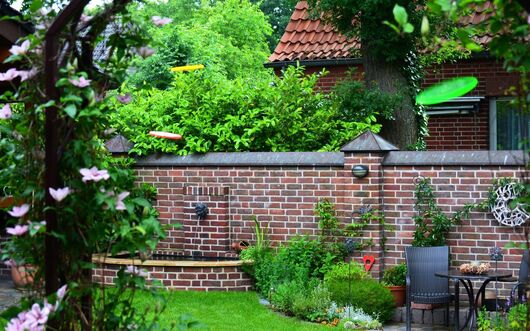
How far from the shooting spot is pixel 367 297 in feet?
33.2

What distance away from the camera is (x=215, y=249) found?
12.6 m

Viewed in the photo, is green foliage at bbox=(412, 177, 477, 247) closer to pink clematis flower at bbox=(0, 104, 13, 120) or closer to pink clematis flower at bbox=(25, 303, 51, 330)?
pink clematis flower at bbox=(0, 104, 13, 120)

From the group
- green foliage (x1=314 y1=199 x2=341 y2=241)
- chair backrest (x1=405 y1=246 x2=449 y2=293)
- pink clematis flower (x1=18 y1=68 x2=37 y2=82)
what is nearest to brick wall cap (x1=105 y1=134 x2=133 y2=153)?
green foliage (x1=314 y1=199 x2=341 y2=241)

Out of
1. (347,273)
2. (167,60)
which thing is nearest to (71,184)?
(347,273)

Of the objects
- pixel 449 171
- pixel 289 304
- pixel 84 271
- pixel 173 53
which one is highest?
pixel 173 53

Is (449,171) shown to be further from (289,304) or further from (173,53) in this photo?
(173,53)

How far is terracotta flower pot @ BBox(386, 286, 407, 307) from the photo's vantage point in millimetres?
10781

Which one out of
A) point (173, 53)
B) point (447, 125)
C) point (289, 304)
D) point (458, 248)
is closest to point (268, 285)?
point (289, 304)

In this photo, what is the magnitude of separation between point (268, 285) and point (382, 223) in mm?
1577

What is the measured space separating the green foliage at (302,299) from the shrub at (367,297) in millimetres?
129

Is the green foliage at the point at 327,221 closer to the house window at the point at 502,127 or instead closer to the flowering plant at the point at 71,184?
the house window at the point at 502,127

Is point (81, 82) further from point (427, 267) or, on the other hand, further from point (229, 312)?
point (427, 267)

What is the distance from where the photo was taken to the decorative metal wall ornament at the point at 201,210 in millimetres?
12555

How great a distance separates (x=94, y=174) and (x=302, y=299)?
218 inches
